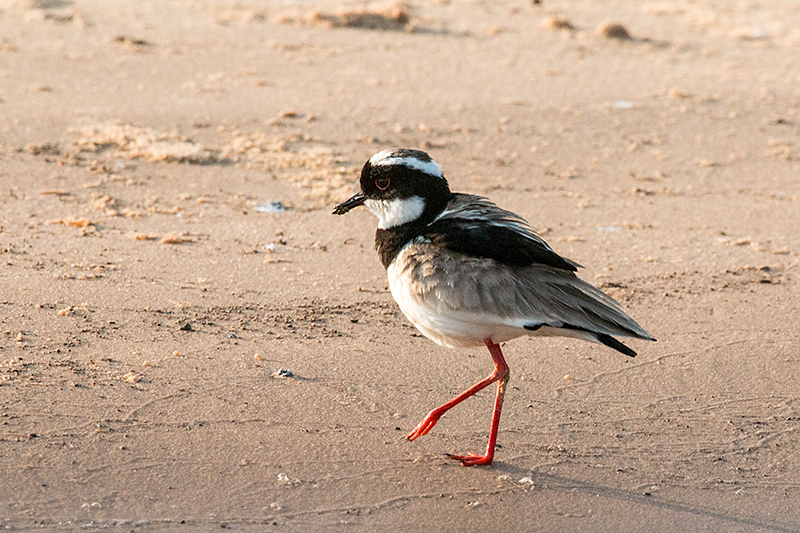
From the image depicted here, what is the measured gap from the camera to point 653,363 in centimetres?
579

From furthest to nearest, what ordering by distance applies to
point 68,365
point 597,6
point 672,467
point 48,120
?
point 597,6, point 48,120, point 68,365, point 672,467

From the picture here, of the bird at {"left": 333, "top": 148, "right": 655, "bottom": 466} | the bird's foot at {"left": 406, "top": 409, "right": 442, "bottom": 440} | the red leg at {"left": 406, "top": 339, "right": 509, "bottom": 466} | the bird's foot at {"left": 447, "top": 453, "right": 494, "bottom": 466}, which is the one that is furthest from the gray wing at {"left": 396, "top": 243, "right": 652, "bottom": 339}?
the bird's foot at {"left": 447, "top": 453, "right": 494, "bottom": 466}

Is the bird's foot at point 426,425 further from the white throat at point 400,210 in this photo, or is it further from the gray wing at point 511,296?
the white throat at point 400,210

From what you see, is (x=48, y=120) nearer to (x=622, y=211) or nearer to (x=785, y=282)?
(x=622, y=211)

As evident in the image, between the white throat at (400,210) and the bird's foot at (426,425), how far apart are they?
1008 millimetres

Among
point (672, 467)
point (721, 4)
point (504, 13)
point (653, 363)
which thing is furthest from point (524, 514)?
point (721, 4)

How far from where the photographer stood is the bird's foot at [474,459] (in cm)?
476

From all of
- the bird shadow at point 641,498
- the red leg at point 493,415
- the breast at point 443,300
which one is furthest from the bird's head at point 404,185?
the bird shadow at point 641,498

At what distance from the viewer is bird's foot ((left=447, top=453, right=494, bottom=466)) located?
476 cm

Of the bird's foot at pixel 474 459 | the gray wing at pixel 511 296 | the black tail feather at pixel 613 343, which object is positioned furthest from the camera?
the bird's foot at pixel 474 459

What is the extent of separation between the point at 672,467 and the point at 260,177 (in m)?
4.65

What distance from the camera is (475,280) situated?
4668 millimetres

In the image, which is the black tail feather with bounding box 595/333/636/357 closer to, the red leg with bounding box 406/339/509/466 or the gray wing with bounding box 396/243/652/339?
the gray wing with bounding box 396/243/652/339

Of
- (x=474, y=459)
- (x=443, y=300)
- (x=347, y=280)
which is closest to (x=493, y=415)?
(x=474, y=459)
